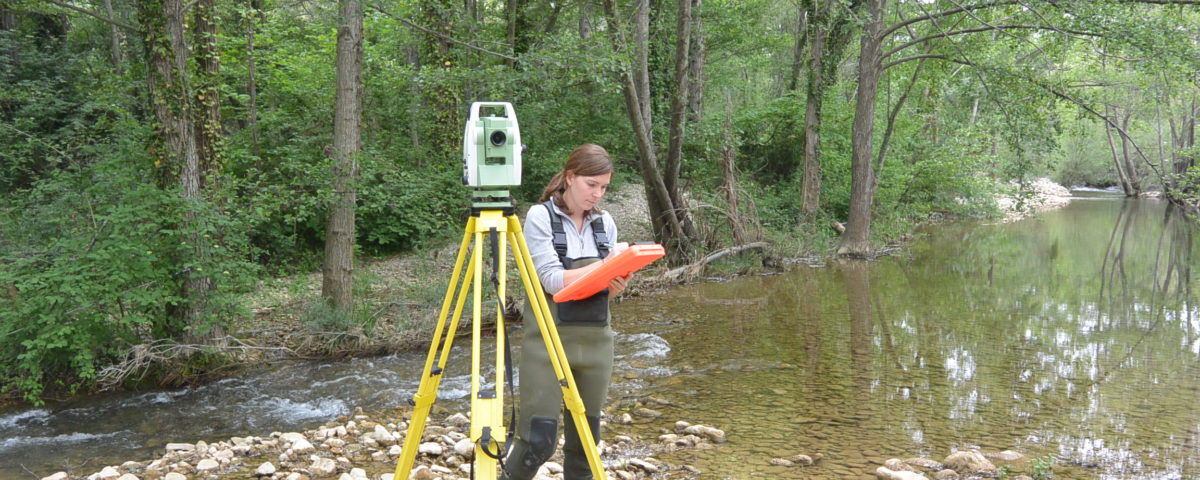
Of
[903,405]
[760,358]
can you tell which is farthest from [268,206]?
[903,405]

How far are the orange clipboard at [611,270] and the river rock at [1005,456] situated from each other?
2917 millimetres

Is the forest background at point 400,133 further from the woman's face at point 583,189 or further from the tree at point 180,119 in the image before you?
the woman's face at point 583,189

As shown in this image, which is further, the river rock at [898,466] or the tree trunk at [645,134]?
the tree trunk at [645,134]

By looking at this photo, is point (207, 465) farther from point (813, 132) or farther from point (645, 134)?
point (813, 132)

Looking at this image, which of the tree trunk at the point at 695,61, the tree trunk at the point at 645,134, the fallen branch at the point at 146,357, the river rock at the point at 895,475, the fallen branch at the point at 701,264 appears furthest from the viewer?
the tree trunk at the point at 695,61

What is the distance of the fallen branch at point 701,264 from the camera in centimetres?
1060

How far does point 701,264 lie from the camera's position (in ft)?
36.4

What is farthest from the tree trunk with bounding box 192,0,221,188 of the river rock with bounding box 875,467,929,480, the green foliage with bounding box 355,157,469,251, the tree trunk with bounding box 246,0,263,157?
the river rock with bounding box 875,467,929,480

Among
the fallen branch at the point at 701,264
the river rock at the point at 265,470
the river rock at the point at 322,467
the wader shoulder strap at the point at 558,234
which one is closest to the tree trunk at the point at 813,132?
the fallen branch at the point at 701,264

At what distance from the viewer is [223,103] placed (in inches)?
407

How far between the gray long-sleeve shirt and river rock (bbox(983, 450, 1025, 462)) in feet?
9.15

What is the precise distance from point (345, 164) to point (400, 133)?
5279mm

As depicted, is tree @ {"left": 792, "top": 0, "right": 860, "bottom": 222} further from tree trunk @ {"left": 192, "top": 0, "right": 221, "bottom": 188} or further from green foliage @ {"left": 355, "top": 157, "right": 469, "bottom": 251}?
tree trunk @ {"left": 192, "top": 0, "right": 221, "bottom": 188}

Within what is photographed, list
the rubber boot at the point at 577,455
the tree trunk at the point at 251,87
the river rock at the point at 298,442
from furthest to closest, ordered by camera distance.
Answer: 1. the tree trunk at the point at 251,87
2. the river rock at the point at 298,442
3. the rubber boot at the point at 577,455
